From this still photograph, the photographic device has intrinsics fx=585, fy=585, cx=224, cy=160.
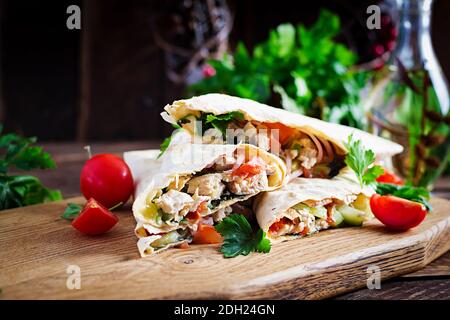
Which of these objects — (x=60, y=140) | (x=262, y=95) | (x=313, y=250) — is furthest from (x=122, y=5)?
(x=313, y=250)

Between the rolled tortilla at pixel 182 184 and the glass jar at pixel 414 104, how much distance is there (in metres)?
1.31

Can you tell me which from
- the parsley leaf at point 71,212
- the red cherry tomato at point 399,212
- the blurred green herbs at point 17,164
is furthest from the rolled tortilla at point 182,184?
the blurred green herbs at point 17,164

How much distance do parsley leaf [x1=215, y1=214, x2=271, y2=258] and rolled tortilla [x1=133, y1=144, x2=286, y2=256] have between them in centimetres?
13

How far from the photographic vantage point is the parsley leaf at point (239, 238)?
207cm

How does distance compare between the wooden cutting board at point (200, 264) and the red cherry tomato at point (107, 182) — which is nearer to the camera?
the wooden cutting board at point (200, 264)

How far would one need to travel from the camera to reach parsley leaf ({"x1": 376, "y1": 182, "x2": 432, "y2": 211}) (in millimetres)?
2619

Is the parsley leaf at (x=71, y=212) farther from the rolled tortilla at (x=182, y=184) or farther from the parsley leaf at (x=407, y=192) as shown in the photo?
the parsley leaf at (x=407, y=192)

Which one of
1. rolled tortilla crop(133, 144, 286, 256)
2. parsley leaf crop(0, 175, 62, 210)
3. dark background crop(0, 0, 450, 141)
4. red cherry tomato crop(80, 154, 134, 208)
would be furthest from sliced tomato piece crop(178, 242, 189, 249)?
dark background crop(0, 0, 450, 141)

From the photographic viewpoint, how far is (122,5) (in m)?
6.75

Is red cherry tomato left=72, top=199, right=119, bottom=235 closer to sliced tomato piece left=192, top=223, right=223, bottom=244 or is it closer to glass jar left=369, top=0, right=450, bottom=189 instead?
sliced tomato piece left=192, top=223, right=223, bottom=244

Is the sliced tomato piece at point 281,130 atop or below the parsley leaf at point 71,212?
atop

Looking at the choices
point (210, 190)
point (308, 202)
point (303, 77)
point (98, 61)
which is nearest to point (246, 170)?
point (210, 190)

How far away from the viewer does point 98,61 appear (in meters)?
6.85
